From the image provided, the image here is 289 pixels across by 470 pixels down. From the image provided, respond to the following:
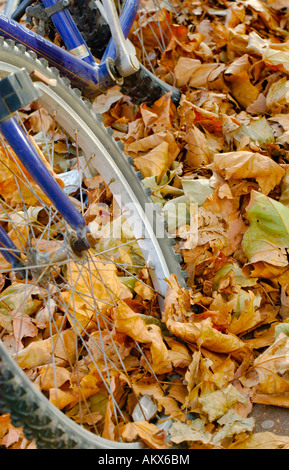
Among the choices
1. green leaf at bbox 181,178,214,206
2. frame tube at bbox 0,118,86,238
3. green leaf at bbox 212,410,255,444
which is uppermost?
frame tube at bbox 0,118,86,238

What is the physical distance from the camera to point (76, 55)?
5.83 ft

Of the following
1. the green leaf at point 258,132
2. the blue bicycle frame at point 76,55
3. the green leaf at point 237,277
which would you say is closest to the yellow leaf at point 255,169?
the green leaf at point 258,132

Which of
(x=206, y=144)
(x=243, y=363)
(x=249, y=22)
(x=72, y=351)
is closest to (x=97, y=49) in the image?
(x=206, y=144)

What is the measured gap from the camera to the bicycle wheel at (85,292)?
1.31 meters

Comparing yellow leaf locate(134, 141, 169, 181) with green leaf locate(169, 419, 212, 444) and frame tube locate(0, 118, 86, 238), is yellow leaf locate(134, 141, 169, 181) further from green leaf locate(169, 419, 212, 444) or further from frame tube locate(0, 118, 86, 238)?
green leaf locate(169, 419, 212, 444)

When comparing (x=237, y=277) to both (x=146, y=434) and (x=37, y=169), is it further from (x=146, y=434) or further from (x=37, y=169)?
(x=37, y=169)

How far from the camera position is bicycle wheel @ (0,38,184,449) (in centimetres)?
131

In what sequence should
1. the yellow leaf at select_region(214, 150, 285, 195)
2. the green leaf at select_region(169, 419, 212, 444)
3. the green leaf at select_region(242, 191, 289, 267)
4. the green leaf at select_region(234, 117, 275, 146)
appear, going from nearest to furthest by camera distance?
the green leaf at select_region(169, 419, 212, 444), the green leaf at select_region(242, 191, 289, 267), the yellow leaf at select_region(214, 150, 285, 195), the green leaf at select_region(234, 117, 275, 146)

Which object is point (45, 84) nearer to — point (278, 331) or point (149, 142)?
point (149, 142)

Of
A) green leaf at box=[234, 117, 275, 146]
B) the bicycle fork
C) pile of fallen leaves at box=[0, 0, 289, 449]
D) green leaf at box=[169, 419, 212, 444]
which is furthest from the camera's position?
green leaf at box=[234, 117, 275, 146]

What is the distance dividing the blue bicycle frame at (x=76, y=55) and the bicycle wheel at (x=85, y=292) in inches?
7.4

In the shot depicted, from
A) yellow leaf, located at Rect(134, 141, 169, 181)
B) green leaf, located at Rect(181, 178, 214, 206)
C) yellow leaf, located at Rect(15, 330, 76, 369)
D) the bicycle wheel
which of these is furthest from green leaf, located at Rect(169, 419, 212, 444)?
yellow leaf, located at Rect(134, 141, 169, 181)

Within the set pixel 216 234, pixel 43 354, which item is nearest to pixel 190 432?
pixel 43 354

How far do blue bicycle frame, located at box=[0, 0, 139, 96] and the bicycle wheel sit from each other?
0.62 feet
